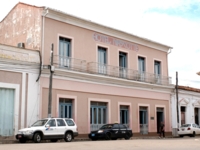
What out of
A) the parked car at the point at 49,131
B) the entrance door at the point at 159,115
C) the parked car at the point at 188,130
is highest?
the entrance door at the point at 159,115

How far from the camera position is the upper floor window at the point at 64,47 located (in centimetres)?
2409

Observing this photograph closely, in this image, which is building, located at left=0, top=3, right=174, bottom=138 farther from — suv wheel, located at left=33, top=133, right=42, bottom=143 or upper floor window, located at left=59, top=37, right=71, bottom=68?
suv wheel, located at left=33, top=133, right=42, bottom=143

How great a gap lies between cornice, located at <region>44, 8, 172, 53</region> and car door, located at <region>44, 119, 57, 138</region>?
7738mm

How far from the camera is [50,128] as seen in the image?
1895 cm

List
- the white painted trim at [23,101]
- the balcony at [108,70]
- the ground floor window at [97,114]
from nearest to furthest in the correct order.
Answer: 1. the white painted trim at [23,101]
2. the balcony at [108,70]
3. the ground floor window at [97,114]

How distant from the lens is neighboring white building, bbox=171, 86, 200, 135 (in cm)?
3356

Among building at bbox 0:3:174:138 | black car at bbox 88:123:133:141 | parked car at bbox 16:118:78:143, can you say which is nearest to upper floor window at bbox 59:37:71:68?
building at bbox 0:3:174:138

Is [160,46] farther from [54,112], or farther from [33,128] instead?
[33,128]

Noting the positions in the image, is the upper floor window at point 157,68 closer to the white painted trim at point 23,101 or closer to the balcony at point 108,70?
the balcony at point 108,70

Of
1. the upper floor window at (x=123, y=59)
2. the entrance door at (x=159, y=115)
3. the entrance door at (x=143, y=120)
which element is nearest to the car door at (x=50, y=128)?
the upper floor window at (x=123, y=59)

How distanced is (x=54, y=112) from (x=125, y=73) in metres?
8.16

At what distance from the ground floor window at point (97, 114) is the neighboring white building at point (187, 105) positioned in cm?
941

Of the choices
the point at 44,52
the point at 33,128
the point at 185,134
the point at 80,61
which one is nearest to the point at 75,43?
the point at 80,61

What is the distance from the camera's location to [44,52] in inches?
890
